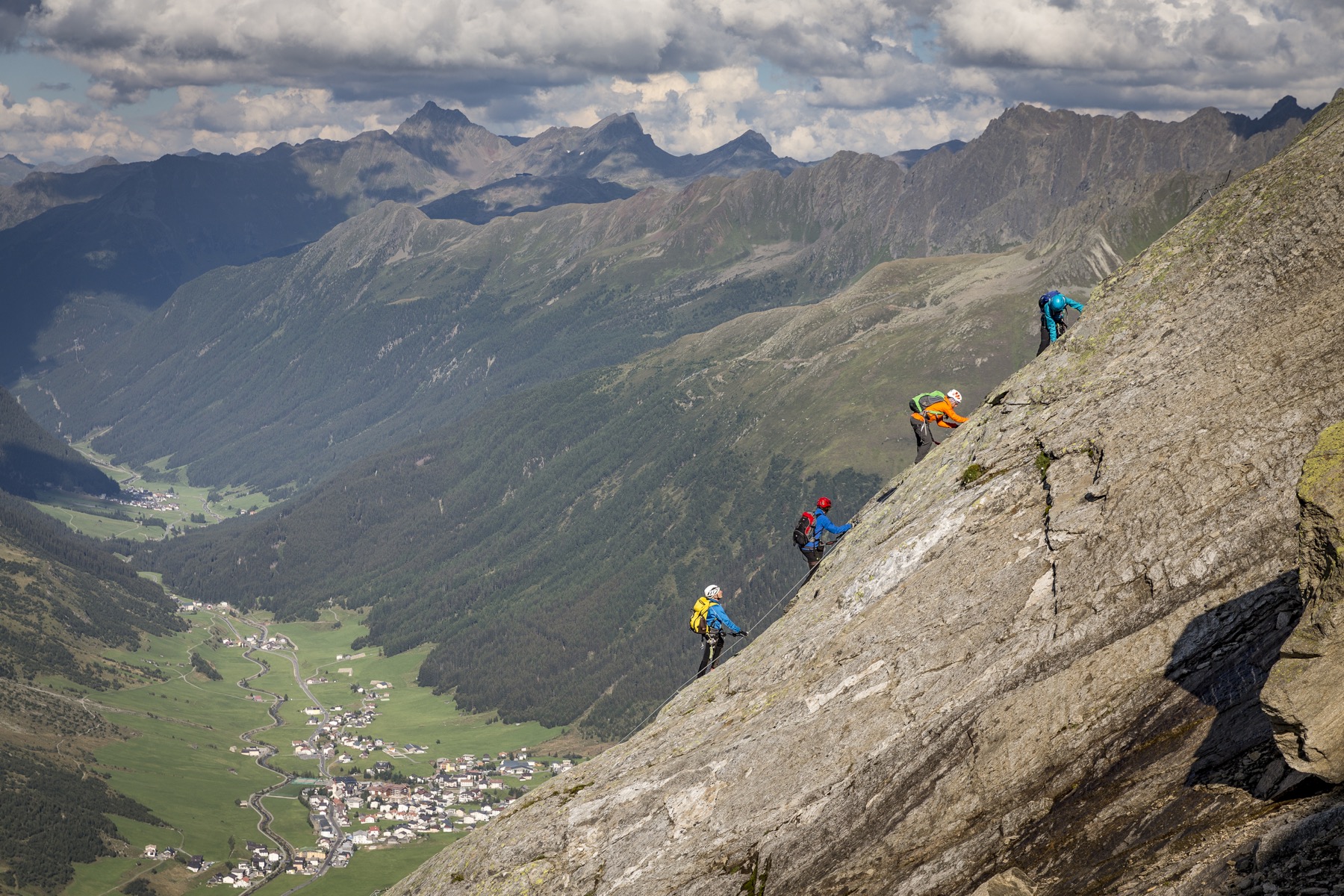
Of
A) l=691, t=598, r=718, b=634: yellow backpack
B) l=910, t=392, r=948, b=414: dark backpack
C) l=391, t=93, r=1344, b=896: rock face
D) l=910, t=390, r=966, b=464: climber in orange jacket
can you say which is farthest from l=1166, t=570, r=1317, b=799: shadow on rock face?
l=910, t=392, r=948, b=414: dark backpack

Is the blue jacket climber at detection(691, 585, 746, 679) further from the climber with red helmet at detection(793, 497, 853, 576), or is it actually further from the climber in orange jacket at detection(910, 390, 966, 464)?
the climber in orange jacket at detection(910, 390, 966, 464)

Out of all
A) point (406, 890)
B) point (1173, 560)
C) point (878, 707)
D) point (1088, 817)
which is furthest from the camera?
point (406, 890)

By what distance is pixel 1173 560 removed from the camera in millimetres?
23906

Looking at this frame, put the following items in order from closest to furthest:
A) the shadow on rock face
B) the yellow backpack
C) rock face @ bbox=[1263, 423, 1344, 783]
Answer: rock face @ bbox=[1263, 423, 1344, 783] → the shadow on rock face → the yellow backpack

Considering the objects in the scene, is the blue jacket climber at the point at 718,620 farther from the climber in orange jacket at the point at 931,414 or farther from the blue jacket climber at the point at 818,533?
the climber in orange jacket at the point at 931,414

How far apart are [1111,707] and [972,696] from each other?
11.4 feet

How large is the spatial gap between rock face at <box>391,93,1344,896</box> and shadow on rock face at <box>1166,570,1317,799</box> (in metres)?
0.06

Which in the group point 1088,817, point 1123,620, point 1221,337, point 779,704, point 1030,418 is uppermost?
point 1030,418

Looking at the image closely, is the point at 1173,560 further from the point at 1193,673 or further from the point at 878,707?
the point at 878,707

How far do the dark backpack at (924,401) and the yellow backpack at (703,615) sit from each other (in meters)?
12.4

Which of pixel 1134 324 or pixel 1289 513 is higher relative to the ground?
pixel 1134 324

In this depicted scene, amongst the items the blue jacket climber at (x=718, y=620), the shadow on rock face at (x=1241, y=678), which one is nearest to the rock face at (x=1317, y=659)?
the shadow on rock face at (x=1241, y=678)

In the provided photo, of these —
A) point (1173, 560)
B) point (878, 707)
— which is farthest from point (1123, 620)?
point (878, 707)

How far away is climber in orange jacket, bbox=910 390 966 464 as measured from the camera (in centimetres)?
4422
